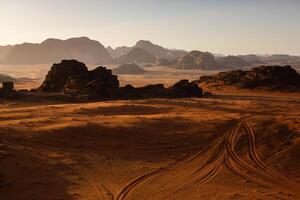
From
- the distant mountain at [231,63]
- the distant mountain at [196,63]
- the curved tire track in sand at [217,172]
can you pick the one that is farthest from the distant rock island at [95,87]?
the distant mountain at [231,63]

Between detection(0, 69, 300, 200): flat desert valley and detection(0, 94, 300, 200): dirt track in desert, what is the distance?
4 cm

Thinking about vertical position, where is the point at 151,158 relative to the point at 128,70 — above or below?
below

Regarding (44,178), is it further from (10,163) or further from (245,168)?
(245,168)

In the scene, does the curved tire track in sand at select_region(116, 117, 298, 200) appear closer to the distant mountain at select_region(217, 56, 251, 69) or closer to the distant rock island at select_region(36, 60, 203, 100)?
the distant rock island at select_region(36, 60, 203, 100)

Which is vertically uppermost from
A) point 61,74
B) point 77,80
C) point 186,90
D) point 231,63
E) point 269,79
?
point 231,63

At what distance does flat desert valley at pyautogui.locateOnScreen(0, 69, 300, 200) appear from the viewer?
47.1ft

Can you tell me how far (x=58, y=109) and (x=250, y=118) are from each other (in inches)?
573

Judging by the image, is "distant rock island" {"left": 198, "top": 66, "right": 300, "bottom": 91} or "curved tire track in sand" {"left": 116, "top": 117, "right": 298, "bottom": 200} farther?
"distant rock island" {"left": 198, "top": 66, "right": 300, "bottom": 91}

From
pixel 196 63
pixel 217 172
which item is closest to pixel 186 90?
pixel 217 172

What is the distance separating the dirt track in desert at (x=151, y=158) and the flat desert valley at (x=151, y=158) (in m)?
0.04

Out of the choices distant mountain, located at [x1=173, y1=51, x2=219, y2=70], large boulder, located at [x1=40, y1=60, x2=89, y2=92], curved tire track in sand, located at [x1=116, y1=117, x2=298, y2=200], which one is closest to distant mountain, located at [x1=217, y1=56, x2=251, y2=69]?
distant mountain, located at [x1=173, y1=51, x2=219, y2=70]

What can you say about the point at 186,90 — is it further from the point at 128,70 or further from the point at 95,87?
the point at 128,70

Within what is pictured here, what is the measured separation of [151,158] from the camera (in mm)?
18234

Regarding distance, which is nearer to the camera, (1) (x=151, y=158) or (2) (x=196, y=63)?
(1) (x=151, y=158)
